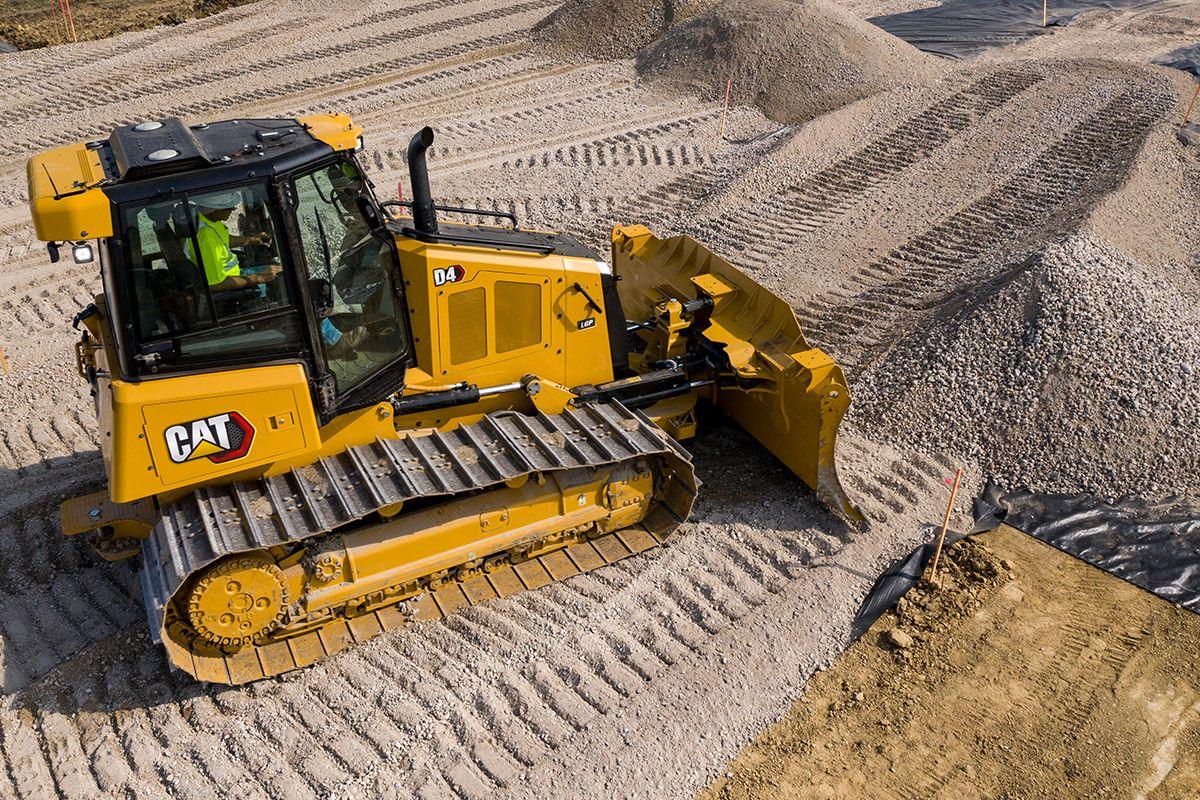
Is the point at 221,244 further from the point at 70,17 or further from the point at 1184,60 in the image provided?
the point at 70,17

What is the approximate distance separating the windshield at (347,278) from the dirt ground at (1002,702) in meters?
3.05

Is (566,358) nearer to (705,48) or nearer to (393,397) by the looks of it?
(393,397)

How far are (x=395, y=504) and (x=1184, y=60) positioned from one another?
46.1 feet

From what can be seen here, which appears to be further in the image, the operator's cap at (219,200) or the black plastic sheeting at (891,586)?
the black plastic sheeting at (891,586)

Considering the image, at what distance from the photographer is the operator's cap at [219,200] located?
4.86m

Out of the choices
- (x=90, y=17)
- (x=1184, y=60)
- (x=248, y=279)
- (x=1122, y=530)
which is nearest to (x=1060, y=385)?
(x=1122, y=530)

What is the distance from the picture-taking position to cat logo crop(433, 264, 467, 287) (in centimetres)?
601

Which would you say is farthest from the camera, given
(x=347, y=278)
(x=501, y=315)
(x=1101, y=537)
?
(x=1101, y=537)

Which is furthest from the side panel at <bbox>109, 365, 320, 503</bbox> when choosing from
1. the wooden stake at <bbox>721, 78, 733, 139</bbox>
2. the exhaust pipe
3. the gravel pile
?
the wooden stake at <bbox>721, 78, 733, 139</bbox>

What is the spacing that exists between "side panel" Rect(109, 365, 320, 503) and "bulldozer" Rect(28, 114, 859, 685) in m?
0.01

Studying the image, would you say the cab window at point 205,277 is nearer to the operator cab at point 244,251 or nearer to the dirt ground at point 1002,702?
the operator cab at point 244,251

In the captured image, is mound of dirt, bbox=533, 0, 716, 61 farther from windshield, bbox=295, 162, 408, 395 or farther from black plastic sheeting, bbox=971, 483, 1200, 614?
windshield, bbox=295, 162, 408, 395

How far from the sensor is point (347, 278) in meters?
5.51

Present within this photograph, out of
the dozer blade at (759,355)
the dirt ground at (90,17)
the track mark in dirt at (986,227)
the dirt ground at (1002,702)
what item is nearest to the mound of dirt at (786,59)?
the track mark in dirt at (986,227)
